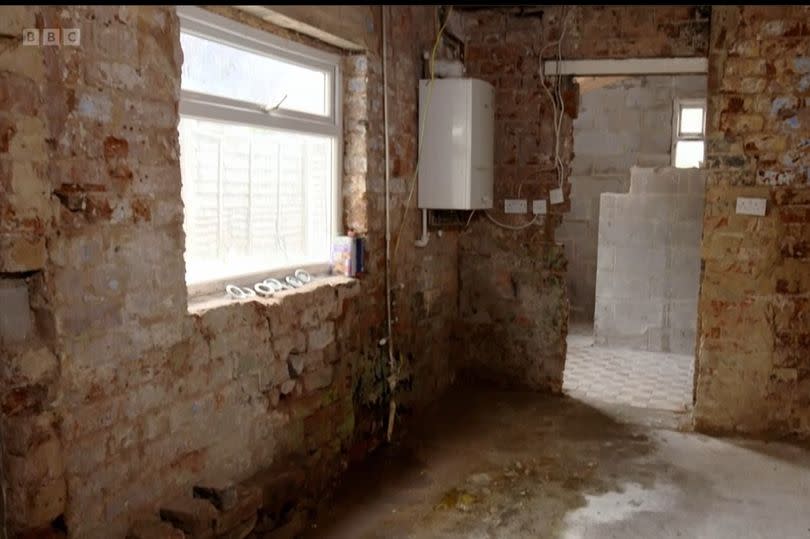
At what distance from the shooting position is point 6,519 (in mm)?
1924

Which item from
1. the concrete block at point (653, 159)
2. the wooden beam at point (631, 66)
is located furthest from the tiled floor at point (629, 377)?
the concrete block at point (653, 159)

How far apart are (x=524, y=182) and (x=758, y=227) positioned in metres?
1.50

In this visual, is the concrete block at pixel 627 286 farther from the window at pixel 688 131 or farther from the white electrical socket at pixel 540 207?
the white electrical socket at pixel 540 207

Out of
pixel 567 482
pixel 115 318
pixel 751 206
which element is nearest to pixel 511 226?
pixel 751 206

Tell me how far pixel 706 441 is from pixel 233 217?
3.05 m

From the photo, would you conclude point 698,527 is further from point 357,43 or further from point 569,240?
point 569,240

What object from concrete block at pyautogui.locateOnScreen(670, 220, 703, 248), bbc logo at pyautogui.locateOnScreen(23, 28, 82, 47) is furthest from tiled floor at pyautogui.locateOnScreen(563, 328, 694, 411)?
bbc logo at pyautogui.locateOnScreen(23, 28, 82, 47)

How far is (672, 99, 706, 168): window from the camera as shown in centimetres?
816

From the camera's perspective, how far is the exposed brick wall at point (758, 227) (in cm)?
410

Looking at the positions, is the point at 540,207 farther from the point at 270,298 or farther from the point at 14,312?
the point at 14,312

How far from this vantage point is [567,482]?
363cm

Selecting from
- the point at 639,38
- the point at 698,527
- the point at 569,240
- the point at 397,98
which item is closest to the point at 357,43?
the point at 397,98

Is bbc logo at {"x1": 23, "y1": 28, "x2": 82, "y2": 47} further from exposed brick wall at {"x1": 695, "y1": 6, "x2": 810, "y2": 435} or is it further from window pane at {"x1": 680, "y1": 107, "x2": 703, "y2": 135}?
window pane at {"x1": 680, "y1": 107, "x2": 703, "y2": 135}

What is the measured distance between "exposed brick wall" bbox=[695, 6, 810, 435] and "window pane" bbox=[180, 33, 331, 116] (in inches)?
92.8
